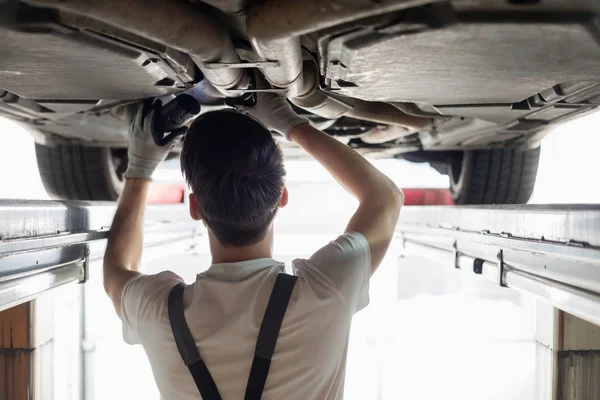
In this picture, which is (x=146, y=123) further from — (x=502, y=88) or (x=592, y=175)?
(x=592, y=175)

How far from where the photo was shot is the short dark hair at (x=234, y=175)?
3.02ft

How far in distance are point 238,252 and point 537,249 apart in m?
0.59

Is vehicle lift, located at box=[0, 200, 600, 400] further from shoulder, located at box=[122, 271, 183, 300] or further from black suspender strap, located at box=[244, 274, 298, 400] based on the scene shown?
black suspender strap, located at box=[244, 274, 298, 400]

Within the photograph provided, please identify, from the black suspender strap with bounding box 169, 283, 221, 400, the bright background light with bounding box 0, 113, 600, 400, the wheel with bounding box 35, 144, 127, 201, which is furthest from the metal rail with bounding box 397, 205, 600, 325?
the bright background light with bounding box 0, 113, 600, 400

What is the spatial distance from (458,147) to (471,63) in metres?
1.11

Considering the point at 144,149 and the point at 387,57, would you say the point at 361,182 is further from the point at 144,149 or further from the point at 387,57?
the point at 144,149

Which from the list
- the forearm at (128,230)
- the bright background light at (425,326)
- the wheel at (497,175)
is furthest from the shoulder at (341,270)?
the bright background light at (425,326)

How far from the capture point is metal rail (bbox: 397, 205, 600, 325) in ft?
2.88

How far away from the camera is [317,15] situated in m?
0.74

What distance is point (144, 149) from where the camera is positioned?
4.43 feet

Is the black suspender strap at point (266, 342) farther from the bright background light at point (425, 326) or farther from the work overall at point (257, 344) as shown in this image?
the bright background light at point (425, 326)

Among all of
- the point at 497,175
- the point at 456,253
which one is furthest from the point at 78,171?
the point at 497,175

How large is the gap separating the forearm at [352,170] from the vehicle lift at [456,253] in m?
0.31

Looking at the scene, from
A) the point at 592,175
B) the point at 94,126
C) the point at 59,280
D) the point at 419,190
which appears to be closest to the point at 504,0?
the point at 59,280
